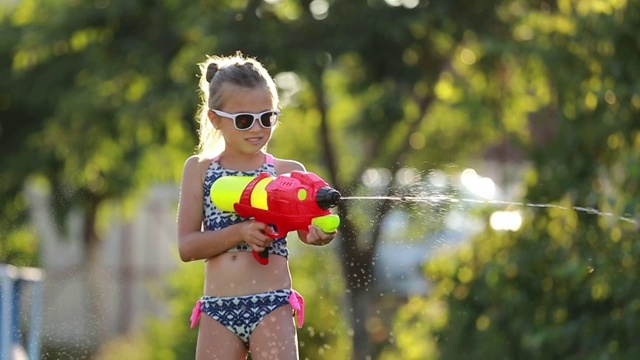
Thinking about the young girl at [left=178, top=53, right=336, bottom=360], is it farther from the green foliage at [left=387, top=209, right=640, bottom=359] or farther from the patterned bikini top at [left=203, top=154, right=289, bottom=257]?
the green foliage at [left=387, top=209, right=640, bottom=359]

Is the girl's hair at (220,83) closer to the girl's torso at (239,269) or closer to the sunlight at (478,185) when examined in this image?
the girl's torso at (239,269)

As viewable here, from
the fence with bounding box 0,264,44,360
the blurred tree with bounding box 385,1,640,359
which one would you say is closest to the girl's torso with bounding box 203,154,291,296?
the fence with bounding box 0,264,44,360

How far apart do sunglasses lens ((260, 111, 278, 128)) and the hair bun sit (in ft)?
0.86

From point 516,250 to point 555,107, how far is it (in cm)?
129

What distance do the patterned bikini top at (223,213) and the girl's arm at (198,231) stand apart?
26 millimetres

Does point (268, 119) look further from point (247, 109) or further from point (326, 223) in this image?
point (326, 223)

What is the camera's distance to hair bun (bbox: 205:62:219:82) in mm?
4848

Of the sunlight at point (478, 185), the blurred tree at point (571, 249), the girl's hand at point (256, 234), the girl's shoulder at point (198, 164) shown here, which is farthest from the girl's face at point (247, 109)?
the blurred tree at point (571, 249)

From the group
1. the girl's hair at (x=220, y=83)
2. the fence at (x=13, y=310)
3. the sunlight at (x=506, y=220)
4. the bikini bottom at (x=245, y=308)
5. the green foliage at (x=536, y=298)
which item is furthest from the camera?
the sunlight at (x=506, y=220)

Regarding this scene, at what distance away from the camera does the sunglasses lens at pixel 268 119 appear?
4.69 metres

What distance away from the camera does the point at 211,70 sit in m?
4.86

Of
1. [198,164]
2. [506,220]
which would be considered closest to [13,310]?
[198,164]

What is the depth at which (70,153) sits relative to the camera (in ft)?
44.6

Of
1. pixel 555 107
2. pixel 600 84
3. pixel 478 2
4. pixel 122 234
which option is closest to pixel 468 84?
pixel 478 2
